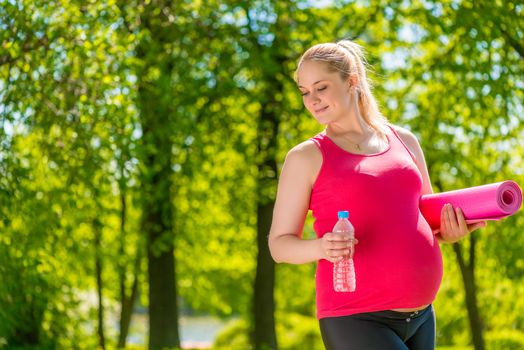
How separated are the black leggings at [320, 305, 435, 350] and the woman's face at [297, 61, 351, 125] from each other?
0.69 meters

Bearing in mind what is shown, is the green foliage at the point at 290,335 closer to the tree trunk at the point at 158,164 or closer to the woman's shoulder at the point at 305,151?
the tree trunk at the point at 158,164

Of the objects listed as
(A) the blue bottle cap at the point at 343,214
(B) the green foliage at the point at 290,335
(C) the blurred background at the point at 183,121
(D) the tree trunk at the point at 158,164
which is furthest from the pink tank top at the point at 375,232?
(B) the green foliage at the point at 290,335

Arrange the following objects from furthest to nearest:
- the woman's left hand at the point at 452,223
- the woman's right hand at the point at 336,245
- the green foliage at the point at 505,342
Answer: the green foliage at the point at 505,342
the woman's left hand at the point at 452,223
the woman's right hand at the point at 336,245

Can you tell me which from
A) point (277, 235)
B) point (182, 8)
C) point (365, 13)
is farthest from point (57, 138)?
point (277, 235)

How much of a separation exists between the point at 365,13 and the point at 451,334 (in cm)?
1058

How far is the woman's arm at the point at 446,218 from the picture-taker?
3.14m

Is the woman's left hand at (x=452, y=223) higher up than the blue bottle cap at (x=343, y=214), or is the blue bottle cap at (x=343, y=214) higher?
the blue bottle cap at (x=343, y=214)

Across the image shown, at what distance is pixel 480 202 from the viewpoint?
3074mm

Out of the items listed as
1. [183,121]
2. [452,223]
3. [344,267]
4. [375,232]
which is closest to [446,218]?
[452,223]

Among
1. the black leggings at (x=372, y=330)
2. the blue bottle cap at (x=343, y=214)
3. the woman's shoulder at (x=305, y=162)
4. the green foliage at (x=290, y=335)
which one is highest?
the woman's shoulder at (x=305, y=162)

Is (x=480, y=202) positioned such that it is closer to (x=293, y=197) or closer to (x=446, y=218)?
(x=446, y=218)

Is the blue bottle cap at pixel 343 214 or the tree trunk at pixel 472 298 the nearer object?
the blue bottle cap at pixel 343 214

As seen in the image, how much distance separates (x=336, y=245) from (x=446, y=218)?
0.57 m

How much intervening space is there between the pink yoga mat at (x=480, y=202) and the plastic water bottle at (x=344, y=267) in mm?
419
